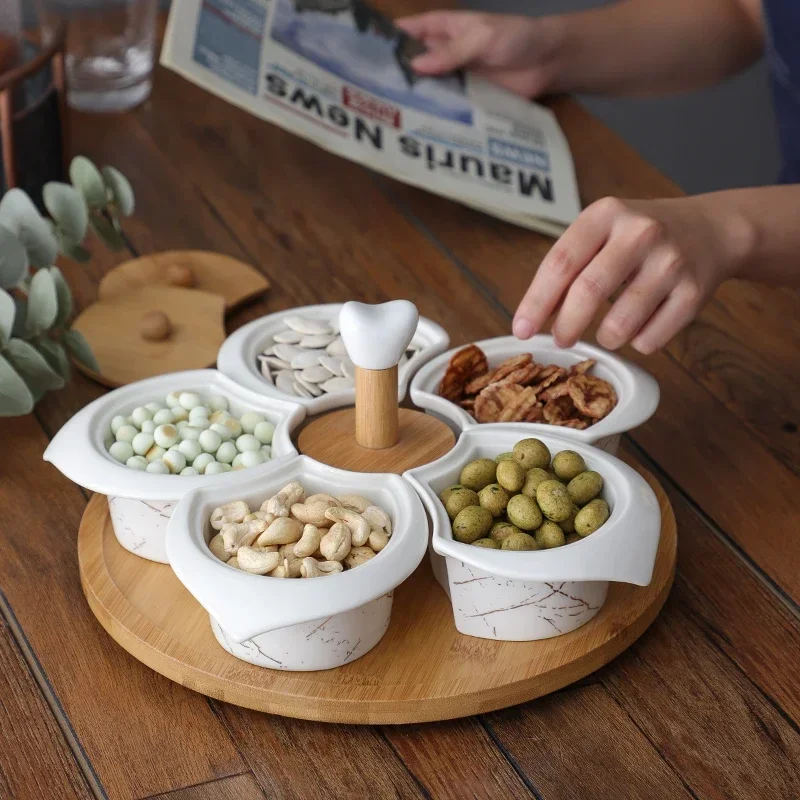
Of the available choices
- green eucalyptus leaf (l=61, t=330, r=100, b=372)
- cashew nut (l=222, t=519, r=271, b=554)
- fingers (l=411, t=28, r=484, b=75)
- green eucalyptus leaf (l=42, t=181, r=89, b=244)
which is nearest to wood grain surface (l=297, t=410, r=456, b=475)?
cashew nut (l=222, t=519, r=271, b=554)

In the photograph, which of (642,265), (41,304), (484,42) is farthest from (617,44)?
(41,304)

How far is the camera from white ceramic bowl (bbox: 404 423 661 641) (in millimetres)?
654

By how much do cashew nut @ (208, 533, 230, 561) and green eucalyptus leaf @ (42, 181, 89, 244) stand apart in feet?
1.46

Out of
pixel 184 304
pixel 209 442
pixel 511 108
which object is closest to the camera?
pixel 209 442

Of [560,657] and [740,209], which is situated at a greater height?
[740,209]

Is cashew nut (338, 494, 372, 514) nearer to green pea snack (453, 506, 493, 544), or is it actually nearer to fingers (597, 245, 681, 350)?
green pea snack (453, 506, 493, 544)

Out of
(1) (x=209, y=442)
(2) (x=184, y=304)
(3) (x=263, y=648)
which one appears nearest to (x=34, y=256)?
(2) (x=184, y=304)

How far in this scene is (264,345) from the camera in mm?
904

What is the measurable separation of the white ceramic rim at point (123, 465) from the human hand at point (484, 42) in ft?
2.11

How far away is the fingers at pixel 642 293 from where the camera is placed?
34.3 inches

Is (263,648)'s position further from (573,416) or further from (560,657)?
(573,416)

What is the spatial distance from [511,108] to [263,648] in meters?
0.90

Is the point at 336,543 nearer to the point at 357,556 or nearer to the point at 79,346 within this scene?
the point at 357,556

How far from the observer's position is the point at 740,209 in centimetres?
95
